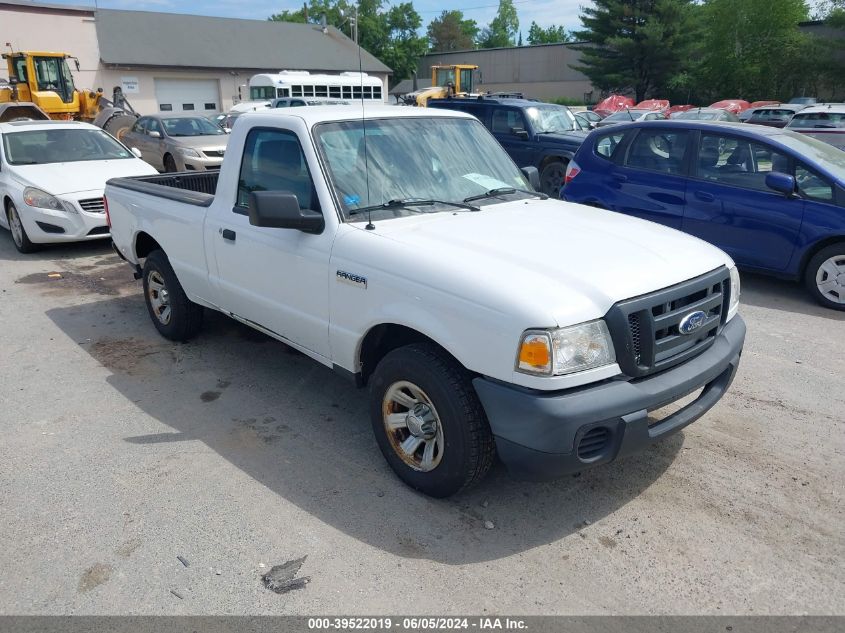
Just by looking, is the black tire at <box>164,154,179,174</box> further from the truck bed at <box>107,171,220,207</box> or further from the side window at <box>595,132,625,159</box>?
the side window at <box>595,132,625,159</box>

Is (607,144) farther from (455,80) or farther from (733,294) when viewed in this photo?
(455,80)

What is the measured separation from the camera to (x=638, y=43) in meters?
47.7

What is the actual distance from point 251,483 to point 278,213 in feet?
4.90

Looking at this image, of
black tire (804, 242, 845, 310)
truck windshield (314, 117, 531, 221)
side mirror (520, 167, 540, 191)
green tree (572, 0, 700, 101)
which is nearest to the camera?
truck windshield (314, 117, 531, 221)

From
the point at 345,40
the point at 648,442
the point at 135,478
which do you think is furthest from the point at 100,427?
the point at 345,40

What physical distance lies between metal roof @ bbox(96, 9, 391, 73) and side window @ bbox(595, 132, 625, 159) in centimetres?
3043

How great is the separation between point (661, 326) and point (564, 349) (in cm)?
56

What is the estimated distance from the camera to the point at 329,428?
437cm

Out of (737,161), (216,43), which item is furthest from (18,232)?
(216,43)

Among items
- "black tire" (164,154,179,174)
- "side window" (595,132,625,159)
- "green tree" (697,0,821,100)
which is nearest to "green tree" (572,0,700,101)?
"green tree" (697,0,821,100)

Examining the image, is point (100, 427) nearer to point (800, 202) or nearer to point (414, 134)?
point (414, 134)

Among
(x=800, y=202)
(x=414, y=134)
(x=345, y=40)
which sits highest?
(x=345, y=40)

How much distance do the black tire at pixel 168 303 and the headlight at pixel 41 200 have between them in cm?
365

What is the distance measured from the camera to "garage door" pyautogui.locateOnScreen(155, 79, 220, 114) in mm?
39719
